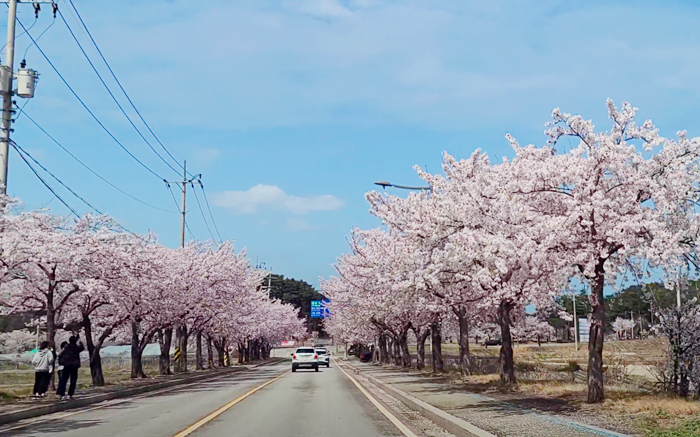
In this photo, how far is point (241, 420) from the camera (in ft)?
50.4

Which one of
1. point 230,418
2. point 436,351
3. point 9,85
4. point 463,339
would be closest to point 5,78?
point 9,85

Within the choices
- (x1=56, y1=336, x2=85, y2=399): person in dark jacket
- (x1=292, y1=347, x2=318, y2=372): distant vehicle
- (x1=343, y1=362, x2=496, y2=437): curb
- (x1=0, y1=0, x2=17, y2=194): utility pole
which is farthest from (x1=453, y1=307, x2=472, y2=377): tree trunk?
(x1=292, y1=347, x2=318, y2=372): distant vehicle

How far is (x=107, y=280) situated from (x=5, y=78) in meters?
8.78

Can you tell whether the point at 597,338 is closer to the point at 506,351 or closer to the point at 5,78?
the point at 506,351

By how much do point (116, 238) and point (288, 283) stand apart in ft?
381

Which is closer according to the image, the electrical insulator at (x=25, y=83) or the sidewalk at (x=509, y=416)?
the sidewalk at (x=509, y=416)

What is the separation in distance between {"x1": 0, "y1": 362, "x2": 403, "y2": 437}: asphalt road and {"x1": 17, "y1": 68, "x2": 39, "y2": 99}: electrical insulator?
9281mm

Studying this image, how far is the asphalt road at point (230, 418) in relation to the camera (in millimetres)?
13430

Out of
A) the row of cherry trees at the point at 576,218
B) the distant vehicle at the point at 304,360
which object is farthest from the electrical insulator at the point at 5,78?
the distant vehicle at the point at 304,360

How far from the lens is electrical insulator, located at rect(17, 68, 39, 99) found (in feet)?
66.0

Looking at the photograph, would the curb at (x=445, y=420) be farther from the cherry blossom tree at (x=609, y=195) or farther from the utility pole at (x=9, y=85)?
the utility pole at (x=9, y=85)

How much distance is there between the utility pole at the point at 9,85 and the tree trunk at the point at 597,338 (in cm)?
1604

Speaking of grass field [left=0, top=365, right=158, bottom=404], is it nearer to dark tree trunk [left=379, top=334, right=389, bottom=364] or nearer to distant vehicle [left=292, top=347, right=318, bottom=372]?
distant vehicle [left=292, top=347, right=318, bottom=372]

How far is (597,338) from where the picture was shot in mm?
16391
